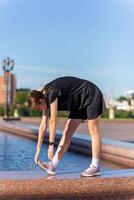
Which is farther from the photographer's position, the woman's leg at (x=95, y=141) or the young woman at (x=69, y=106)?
the woman's leg at (x=95, y=141)

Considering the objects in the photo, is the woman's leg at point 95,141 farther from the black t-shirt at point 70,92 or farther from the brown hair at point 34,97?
the brown hair at point 34,97

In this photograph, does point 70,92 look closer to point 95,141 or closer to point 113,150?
point 95,141

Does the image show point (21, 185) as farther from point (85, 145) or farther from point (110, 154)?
point (85, 145)

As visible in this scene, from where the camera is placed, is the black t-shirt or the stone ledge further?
the black t-shirt

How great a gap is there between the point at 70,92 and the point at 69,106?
0.14 meters

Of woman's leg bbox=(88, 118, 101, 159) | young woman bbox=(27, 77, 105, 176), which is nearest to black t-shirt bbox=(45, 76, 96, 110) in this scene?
young woman bbox=(27, 77, 105, 176)

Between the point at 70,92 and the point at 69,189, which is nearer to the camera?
the point at 69,189

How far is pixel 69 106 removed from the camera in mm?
4859

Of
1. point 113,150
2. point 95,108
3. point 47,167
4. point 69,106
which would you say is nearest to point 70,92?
point 69,106

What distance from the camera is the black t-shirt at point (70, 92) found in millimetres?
4684

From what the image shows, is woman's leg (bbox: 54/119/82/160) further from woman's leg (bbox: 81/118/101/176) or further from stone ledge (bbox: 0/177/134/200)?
stone ledge (bbox: 0/177/134/200)

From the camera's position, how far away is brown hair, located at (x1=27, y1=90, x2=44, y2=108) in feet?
15.2

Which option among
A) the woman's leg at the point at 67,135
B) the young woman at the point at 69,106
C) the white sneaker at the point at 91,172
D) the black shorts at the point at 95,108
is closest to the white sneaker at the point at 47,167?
the young woman at the point at 69,106

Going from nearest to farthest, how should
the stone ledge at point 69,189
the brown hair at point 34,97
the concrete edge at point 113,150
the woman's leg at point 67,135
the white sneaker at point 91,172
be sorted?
the stone ledge at point 69,189 → the brown hair at point 34,97 → the white sneaker at point 91,172 → the woman's leg at point 67,135 → the concrete edge at point 113,150
